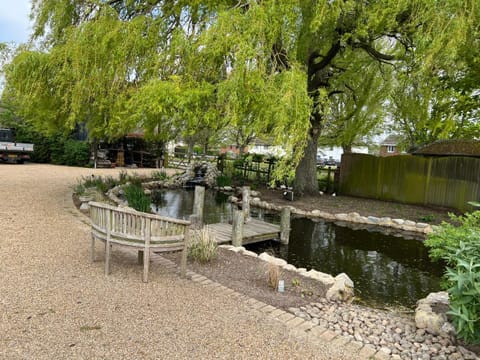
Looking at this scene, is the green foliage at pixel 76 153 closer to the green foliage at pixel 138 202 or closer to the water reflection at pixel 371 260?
the green foliage at pixel 138 202

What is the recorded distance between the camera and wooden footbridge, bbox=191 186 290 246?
640 cm

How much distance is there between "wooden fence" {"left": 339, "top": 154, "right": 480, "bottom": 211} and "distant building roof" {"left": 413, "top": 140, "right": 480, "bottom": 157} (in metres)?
0.24

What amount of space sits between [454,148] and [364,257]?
262 inches

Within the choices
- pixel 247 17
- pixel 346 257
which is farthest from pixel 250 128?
pixel 346 257

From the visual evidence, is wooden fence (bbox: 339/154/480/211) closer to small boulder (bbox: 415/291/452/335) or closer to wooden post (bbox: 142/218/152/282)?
small boulder (bbox: 415/291/452/335)

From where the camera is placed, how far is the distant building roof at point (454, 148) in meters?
10.4

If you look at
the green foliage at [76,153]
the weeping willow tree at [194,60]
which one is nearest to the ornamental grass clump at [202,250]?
the weeping willow tree at [194,60]

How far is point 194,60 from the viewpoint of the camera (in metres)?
5.40

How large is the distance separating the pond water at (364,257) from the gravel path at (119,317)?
244 centimetres

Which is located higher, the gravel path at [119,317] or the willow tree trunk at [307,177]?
the willow tree trunk at [307,177]

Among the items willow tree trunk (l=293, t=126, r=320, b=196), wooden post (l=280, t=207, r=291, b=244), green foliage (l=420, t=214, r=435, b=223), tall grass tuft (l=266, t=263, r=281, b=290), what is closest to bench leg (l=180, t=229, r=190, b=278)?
tall grass tuft (l=266, t=263, r=281, b=290)

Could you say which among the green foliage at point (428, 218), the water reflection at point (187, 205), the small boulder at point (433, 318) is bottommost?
the water reflection at point (187, 205)

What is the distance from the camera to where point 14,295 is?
3.37m

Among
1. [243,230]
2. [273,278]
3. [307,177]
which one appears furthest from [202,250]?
[307,177]
